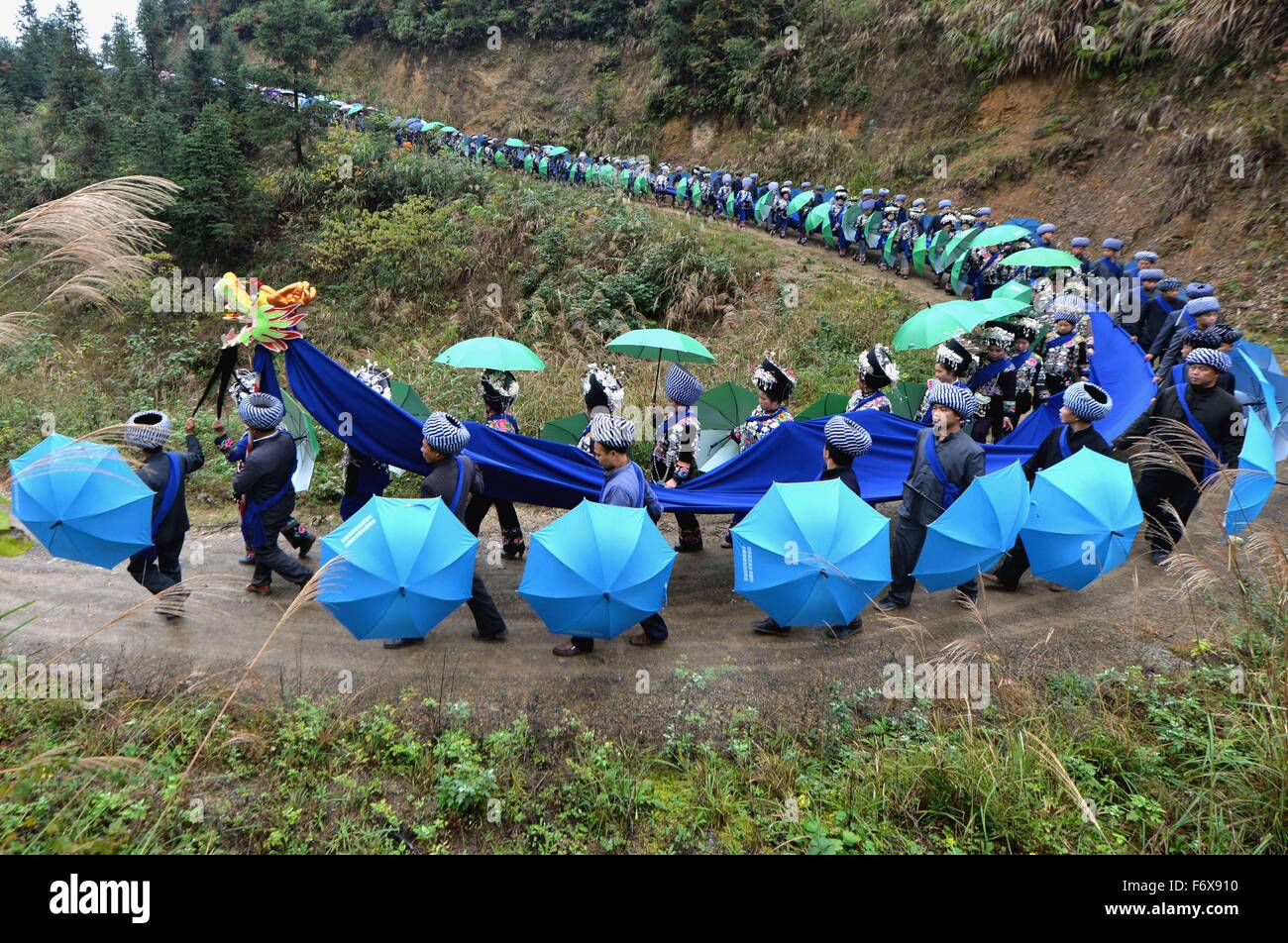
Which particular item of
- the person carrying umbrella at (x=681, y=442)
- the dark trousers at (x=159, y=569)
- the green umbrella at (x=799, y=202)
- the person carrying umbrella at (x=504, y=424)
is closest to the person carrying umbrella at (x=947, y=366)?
the person carrying umbrella at (x=681, y=442)

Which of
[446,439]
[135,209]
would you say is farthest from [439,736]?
[135,209]

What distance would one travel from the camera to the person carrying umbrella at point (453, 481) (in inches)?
230

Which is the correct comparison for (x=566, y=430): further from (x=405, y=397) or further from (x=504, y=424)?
(x=405, y=397)

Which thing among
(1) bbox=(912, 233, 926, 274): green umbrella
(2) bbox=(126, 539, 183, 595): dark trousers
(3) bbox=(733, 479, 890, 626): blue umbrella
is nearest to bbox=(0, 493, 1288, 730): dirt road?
(2) bbox=(126, 539, 183, 595): dark trousers

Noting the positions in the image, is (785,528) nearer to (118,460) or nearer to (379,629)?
(379,629)

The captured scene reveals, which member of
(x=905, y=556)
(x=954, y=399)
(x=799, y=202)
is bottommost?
(x=905, y=556)

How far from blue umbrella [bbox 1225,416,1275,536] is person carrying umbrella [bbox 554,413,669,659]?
4246 millimetres

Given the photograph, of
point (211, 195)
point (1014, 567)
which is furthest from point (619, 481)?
point (211, 195)

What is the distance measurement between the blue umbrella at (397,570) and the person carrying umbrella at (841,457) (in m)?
2.45

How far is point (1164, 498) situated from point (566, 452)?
4.93 m

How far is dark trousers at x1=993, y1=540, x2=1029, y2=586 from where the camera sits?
6.50 m

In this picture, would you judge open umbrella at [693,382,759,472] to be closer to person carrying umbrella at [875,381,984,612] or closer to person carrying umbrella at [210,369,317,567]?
person carrying umbrella at [875,381,984,612]

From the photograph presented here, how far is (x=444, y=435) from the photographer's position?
582cm

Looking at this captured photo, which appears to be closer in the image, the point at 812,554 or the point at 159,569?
the point at 812,554
